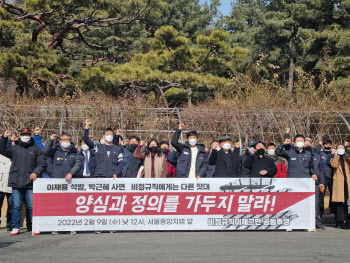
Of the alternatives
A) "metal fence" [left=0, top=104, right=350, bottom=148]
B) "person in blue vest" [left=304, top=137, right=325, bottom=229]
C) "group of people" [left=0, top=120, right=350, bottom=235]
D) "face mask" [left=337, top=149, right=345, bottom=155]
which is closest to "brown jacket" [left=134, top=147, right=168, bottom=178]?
"group of people" [left=0, top=120, right=350, bottom=235]

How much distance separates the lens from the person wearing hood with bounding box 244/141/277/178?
12273mm

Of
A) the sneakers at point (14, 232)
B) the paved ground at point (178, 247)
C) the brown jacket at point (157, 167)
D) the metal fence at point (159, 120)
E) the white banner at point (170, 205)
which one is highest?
the metal fence at point (159, 120)

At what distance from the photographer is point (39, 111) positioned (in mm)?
20250

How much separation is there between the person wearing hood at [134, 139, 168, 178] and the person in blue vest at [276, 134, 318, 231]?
2.50 metres

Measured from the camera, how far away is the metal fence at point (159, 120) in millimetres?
19953

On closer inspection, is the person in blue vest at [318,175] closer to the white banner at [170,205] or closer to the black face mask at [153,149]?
the white banner at [170,205]

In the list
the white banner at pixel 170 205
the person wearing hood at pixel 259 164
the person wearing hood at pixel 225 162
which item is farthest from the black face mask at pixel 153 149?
the person wearing hood at pixel 259 164

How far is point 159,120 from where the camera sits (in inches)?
797

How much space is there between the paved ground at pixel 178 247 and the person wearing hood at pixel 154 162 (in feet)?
4.61

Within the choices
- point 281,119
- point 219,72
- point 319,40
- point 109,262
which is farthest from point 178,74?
point 109,262

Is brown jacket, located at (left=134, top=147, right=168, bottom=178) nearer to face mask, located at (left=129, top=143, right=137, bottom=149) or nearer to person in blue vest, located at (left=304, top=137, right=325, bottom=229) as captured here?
face mask, located at (left=129, top=143, right=137, bottom=149)

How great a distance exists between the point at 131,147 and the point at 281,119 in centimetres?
891

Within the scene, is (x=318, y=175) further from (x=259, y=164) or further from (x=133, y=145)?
(x=133, y=145)

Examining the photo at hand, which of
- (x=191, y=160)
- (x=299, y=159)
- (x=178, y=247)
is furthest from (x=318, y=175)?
(x=178, y=247)
